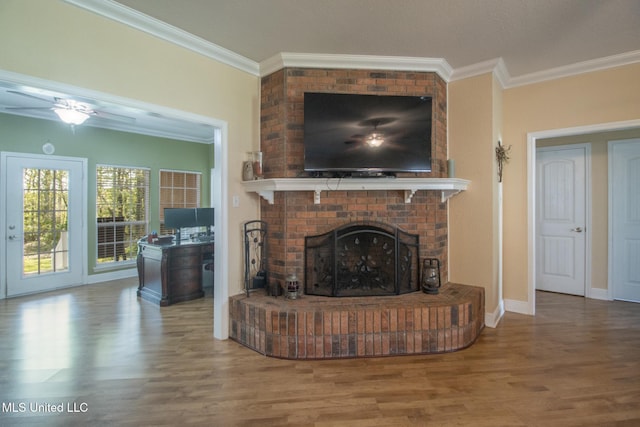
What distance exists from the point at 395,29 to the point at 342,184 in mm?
1367

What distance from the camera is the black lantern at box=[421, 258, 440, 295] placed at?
3.03 metres

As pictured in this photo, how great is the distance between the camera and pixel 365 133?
2.93m

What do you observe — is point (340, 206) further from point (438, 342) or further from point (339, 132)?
point (438, 342)

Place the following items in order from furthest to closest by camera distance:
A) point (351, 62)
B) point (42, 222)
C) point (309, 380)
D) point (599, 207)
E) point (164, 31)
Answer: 1. point (42, 222)
2. point (599, 207)
3. point (351, 62)
4. point (164, 31)
5. point (309, 380)

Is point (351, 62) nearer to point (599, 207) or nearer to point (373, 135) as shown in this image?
point (373, 135)

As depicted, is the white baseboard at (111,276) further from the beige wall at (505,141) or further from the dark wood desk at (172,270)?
the beige wall at (505,141)

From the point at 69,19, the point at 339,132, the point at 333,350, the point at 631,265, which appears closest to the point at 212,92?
the point at 69,19

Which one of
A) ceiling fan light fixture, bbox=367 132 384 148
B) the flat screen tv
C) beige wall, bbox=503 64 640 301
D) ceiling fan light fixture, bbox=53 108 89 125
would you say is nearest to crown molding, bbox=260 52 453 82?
the flat screen tv

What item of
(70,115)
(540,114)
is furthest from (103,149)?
(540,114)

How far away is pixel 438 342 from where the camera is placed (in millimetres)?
2680

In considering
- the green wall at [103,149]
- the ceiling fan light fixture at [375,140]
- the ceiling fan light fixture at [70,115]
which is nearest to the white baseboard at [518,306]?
the ceiling fan light fixture at [375,140]

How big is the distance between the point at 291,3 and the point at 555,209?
4.46 metres

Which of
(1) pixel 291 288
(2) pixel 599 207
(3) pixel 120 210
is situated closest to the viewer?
(1) pixel 291 288

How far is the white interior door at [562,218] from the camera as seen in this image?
4250mm
